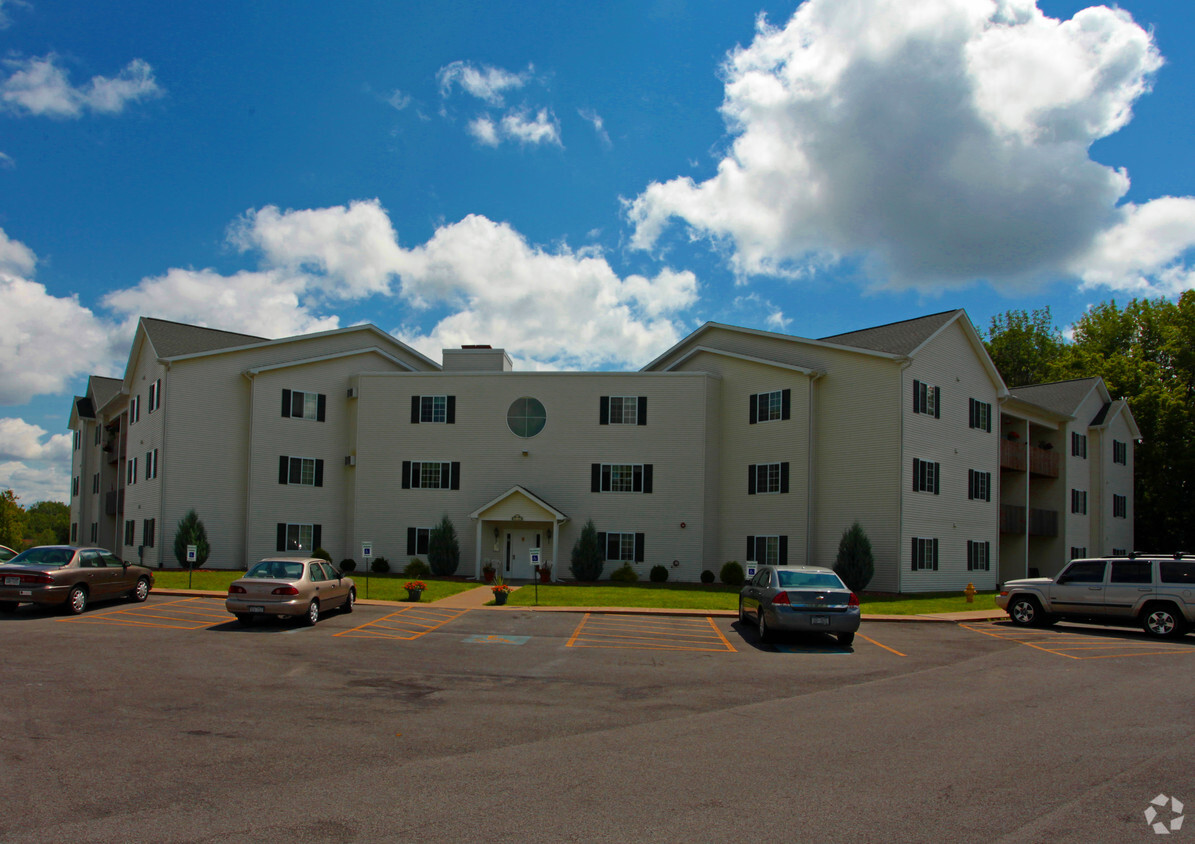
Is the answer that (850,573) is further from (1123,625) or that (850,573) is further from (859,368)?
(1123,625)

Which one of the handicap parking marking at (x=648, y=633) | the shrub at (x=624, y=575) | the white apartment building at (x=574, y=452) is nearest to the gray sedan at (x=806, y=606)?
the handicap parking marking at (x=648, y=633)

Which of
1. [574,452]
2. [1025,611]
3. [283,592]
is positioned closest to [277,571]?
[283,592]

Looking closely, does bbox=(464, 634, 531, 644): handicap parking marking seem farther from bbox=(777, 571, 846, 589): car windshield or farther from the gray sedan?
bbox=(777, 571, 846, 589): car windshield

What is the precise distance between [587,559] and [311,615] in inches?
659

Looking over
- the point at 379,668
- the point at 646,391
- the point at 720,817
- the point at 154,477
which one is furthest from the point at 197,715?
the point at 154,477

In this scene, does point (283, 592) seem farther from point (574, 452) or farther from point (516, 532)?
point (574, 452)

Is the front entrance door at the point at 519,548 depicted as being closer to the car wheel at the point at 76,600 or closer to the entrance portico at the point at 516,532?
the entrance portico at the point at 516,532

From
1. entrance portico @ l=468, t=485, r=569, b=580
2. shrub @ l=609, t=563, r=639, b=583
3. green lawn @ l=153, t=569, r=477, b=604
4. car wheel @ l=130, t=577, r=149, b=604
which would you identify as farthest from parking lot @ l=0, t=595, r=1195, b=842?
entrance portico @ l=468, t=485, r=569, b=580

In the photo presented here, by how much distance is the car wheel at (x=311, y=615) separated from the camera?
1811 centimetres

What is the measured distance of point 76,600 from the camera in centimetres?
1909

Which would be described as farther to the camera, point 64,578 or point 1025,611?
point 1025,611

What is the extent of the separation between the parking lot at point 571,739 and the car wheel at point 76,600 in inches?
126

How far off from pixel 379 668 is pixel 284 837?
7538mm

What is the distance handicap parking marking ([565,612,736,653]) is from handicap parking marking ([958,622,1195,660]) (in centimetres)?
650
